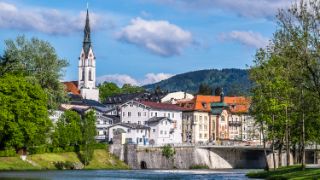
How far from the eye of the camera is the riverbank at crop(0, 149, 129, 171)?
111 meters

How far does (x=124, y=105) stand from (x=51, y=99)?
61828 mm

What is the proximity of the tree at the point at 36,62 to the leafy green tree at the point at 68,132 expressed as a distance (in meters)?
12.3

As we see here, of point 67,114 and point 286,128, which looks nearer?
point 286,128

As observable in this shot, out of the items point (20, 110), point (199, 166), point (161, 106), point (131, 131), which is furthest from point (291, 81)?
point (161, 106)

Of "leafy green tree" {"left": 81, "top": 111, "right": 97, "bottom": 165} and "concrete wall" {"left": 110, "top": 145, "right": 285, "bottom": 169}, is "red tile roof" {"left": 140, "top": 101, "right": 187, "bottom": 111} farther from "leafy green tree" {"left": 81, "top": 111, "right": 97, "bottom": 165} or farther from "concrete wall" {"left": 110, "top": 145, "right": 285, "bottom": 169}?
"leafy green tree" {"left": 81, "top": 111, "right": 97, "bottom": 165}

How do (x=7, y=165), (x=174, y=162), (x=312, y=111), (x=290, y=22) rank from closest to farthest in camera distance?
(x=290, y=22)
(x=312, y=111)
(x=7, y=165)
(x=174, y=162)

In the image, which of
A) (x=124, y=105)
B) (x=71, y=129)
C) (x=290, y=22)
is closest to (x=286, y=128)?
(x=290, y=22)

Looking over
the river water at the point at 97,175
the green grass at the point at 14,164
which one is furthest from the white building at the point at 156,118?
the river water at the point at 97,175

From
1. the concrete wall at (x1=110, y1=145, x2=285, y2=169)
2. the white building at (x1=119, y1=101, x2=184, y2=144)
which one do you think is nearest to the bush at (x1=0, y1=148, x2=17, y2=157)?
the concrete wall at (x1=110, y1=145, x2=285, y2=169)

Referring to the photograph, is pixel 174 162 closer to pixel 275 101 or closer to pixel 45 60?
pixel 45 60

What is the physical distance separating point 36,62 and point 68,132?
62.8 ft

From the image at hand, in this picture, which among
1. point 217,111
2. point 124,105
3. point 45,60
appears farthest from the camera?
point 217,111

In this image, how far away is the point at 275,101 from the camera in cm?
8444

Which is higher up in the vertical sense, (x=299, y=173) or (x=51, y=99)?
(x=51, y=99)
